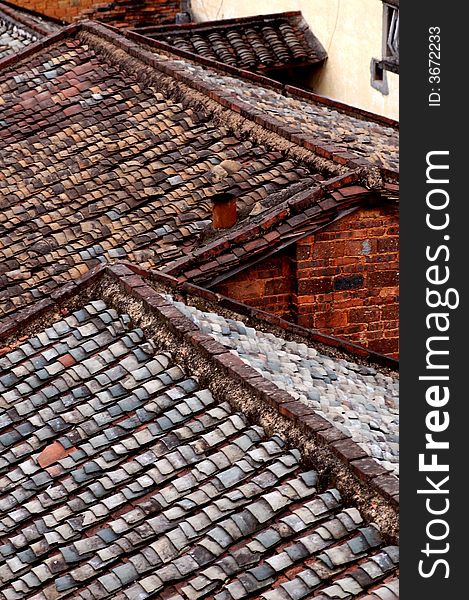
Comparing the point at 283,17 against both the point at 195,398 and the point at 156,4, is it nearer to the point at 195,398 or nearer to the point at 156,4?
the point at 156,4

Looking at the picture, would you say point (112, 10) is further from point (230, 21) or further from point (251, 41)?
point (251, 41)

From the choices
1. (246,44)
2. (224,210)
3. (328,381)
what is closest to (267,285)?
(224,210)

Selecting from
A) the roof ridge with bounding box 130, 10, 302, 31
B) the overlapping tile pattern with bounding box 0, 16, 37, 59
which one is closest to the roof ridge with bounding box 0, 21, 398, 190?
the overlapping tile pattern with bounding box 0, 16, 37, 59

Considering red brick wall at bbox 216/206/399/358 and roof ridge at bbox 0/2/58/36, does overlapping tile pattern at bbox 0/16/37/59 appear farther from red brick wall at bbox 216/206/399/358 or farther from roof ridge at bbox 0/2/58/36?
red brick wall at bbox 216/206/399/358

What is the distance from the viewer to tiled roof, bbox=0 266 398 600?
26.0 feet

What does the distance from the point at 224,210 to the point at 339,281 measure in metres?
1.31

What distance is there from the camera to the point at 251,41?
21.3 metres

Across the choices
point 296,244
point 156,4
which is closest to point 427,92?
point 296,244

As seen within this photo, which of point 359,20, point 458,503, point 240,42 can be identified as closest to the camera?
point 458,503

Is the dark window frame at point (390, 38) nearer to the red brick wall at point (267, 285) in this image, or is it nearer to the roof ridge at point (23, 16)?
the roof ridge at point (23, 16)

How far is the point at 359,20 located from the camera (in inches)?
775

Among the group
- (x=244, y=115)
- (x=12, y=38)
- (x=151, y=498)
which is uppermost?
(x=12, y=38)

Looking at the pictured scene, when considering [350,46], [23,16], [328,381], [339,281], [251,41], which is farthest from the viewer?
[251,41]

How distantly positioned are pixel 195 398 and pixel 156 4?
17.1m
